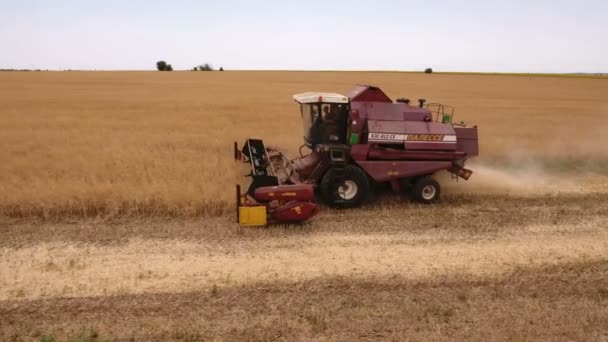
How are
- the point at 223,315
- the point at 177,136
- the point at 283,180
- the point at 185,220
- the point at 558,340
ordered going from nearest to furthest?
1. the point at 558,340
2. the point at 223,315
3. the point at 185,220
4. the point at 283,180
5. the point at 177,136

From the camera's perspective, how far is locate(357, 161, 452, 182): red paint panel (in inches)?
358

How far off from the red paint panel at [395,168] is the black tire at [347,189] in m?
0.19

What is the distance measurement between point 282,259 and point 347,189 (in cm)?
277

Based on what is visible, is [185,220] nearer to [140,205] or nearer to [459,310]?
[140,205]

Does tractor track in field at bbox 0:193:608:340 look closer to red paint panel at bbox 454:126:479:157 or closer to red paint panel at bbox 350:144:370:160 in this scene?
red paint panel at bbox 350:144:370:160

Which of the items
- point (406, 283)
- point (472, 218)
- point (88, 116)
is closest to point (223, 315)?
point (406, 283)

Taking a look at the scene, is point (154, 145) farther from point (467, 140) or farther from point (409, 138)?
point (467, 140)

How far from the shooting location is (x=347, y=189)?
897 centimetres

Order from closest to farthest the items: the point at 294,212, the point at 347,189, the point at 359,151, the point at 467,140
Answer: the point at 294,212, the point at 347,189, the point at 359,151, the point at 467,140

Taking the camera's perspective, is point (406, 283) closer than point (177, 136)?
Yes

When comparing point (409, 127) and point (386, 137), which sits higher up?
point (409, 127)

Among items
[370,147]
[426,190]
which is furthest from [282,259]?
[426,190]

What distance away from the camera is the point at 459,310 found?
5.34m

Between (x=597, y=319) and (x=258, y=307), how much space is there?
11.9 ft
